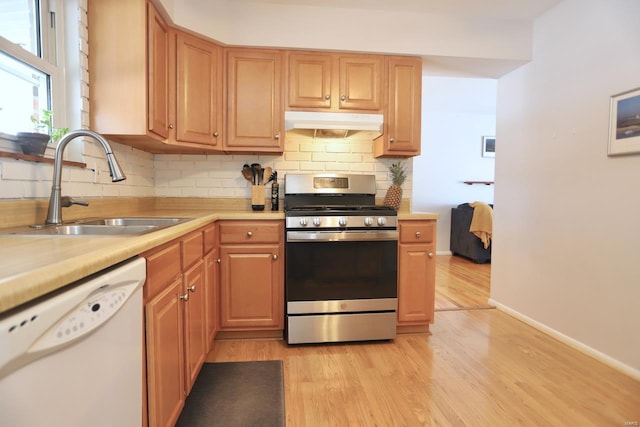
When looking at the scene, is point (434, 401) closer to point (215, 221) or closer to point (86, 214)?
point (215, 221)

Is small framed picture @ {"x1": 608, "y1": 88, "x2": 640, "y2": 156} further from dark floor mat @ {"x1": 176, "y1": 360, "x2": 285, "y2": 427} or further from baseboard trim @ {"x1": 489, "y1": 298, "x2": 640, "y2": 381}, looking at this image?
dark floor mat @ {"x1": 176, "y1": 360, "x2": 285, "y2": 427}

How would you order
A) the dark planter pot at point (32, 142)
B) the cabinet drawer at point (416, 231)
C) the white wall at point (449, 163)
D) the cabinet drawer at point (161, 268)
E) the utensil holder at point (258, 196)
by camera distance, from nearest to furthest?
the cabinet drawer at point (161, 268) → the dark planter pot at point (32, 142) → the cabinet drawer at point (416, 231) → the utensil holder at point (258, 196) → the white wall at point (449, 163)

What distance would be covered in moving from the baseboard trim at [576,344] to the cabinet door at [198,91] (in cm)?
281

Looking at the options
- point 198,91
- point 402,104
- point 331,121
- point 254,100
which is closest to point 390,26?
point 402,104

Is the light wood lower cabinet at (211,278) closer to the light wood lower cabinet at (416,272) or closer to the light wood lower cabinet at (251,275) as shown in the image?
the light wood lower cabinet at (251,275)

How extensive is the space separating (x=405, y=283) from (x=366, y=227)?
20.7 inches

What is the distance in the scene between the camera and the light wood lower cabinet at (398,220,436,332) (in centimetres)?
234

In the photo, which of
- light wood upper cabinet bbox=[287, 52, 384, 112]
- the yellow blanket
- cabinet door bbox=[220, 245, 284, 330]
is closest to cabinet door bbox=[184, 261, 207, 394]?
cabinet door bbox=[220, 245, 284, 330]

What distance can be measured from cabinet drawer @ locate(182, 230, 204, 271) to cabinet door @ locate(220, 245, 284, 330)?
0.47 meters

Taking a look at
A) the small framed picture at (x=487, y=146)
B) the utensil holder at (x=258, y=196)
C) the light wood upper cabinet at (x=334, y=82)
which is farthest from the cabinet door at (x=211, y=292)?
the small framed picture at (x=487, y=146)

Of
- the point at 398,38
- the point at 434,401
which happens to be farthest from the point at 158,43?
the point at 434,401

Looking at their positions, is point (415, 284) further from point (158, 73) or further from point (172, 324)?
point (158, 73)

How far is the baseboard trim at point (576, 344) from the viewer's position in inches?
74.0

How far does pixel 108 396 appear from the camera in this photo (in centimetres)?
77
